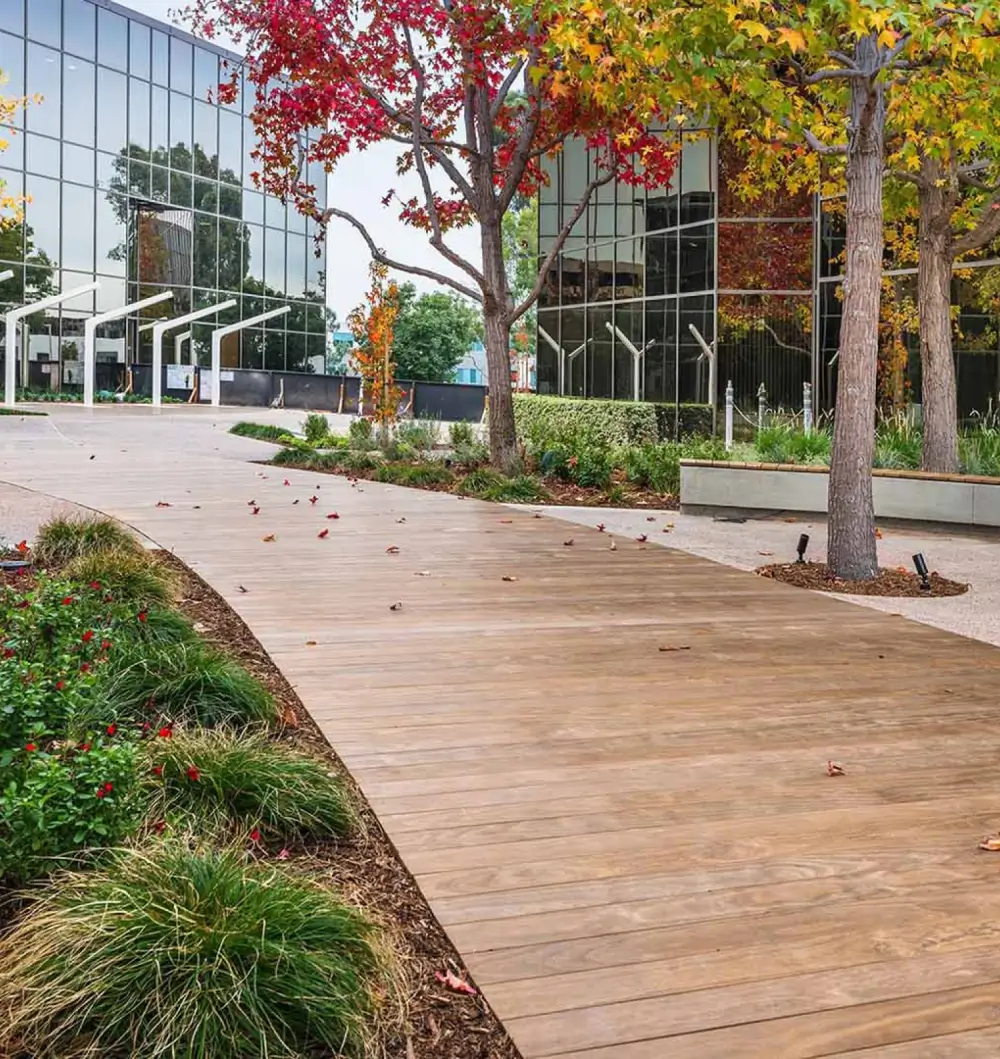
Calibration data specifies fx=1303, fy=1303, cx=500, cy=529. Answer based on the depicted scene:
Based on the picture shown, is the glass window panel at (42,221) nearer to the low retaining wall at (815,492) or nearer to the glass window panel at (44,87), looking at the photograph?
the glass window panel at (44,87)

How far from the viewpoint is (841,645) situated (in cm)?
693

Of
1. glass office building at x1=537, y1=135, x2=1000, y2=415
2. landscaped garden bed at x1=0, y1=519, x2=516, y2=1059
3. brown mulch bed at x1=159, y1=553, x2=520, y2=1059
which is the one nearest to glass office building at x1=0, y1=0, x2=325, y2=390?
glass office building at x1=537, y1=135, x2=1000, y2=415

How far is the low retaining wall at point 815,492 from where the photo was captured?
11.9 m

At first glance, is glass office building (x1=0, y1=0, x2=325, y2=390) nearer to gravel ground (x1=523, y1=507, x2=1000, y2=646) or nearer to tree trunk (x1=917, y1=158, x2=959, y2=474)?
tree trunk (x1=917, y1=158, x2=959, y2=474)

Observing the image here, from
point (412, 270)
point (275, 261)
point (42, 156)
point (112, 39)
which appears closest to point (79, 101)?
point (42, 156)

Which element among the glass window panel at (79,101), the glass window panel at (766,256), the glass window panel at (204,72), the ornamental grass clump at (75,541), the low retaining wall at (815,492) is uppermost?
the glass window panel at (204,72)

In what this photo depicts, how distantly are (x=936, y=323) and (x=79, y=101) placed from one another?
111 ft

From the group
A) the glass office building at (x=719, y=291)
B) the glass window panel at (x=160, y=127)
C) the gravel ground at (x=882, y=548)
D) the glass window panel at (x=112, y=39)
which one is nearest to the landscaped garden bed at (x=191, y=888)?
the gravel ground at (x=882, y=548)

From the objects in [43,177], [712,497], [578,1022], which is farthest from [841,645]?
[43,177]

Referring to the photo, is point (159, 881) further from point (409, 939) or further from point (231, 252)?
point (231, 252)

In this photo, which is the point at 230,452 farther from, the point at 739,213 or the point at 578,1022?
the point at 578,1022

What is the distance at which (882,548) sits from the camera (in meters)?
11.1

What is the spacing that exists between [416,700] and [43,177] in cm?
3760

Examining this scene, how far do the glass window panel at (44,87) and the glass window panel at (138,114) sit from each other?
308 centimetres
